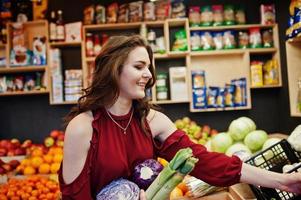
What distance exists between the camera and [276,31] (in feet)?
11.1

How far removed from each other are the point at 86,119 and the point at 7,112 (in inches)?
109

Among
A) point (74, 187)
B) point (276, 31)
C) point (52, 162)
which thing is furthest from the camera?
point (276, 31)

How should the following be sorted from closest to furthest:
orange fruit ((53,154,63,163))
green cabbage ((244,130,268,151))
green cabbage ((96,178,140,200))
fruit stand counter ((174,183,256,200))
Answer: green cabbage ((96,178,140,200)) < fruit stand counter ((174,183,256,200)) < green cabbage ((244,130,268,151)) < orange fruit ((53,154,63,163))

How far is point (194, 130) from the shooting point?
332 cm

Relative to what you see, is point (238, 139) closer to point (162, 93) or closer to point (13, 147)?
point (162, 93)

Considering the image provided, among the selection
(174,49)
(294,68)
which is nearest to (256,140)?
(294,68)

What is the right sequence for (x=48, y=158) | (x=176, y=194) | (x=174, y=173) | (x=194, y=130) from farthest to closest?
(x=194, y=130)
(x=48, y=158)
(x=176, y=194)
(x=174, y=173)

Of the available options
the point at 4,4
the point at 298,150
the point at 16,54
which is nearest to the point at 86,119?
the point at 298,150

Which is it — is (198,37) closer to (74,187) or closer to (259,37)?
(259,37)

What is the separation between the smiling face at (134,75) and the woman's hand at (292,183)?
0.69 meters

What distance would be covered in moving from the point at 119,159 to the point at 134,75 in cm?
37

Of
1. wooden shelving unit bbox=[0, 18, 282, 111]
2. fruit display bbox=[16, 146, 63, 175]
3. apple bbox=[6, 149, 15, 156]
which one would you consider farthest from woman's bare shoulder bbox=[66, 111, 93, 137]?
apple bbox=[6, 149, 15, 156]

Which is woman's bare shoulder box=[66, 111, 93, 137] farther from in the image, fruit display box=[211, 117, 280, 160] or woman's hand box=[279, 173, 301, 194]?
fruit display box=[211, 117, 280, 160]

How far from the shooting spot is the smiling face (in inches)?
55.2
